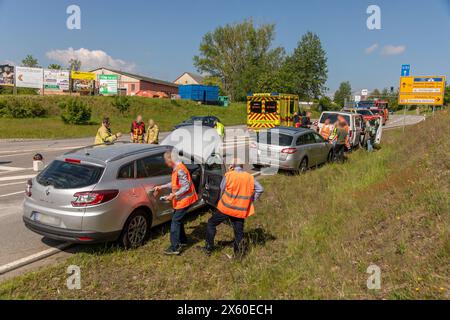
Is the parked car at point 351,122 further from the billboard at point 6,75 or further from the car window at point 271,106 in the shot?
the billboard at point 6,75

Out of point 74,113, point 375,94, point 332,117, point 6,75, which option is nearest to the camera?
point 332,117

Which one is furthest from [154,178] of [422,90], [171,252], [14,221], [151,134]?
[422,90]

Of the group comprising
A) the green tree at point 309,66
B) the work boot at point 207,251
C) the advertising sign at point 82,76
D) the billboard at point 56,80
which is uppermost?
the green tree at point 309,66

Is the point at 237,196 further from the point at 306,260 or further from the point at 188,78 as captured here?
the point at 188,78

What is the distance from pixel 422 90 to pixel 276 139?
1380 cm

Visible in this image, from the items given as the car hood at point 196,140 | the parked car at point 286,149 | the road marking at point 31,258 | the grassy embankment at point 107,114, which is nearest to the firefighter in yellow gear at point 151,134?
the car hood at point 196,140

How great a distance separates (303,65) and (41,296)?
207 ft

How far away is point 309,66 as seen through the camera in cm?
6253

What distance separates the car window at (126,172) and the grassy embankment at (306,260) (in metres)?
1.14

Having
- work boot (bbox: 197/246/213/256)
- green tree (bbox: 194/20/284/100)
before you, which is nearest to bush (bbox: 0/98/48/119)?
work boot (bbox: 197/246/213/256)

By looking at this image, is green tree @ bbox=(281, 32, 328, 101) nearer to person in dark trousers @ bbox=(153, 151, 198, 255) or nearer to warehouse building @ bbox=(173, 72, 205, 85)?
warehouse building @ bbox=(173, 72, 205, 85)

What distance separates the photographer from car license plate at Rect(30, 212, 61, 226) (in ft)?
16.0

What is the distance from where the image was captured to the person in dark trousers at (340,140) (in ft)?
41.9

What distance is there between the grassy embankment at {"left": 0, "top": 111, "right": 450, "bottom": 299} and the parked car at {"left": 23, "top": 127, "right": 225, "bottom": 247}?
0.42 metres
